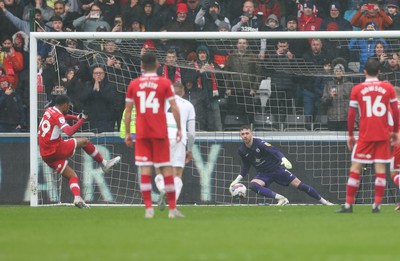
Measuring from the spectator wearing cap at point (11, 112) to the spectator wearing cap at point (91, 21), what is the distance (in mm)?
2741

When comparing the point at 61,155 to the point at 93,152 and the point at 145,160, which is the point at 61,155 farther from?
the point at 145,160

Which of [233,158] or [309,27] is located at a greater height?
[309,27]

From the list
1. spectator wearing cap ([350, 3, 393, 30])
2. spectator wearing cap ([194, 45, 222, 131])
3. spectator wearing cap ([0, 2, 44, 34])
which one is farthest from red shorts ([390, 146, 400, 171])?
spectator wearing cap ([0, 2, 44, 34])

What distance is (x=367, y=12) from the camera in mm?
24531

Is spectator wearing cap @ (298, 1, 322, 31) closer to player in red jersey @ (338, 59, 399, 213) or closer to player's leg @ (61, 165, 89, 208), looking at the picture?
player's leg @ (61, 165, 89, 208)

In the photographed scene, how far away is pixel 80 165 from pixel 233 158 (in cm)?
312

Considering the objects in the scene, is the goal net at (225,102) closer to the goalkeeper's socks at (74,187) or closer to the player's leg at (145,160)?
the goalkeeper's socks at (74,187)

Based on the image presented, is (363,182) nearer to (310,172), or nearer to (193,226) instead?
(310,172)

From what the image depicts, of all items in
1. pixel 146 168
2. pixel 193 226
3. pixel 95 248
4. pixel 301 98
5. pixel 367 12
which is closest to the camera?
pixel 95 248

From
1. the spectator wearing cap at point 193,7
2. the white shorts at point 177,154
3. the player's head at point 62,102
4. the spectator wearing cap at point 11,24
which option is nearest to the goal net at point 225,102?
the player's head at point 62,102

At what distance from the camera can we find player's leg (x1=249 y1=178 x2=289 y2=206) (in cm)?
2144

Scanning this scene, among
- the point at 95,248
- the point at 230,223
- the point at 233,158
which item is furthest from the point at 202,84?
the point at 95,248

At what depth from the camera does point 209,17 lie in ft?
82.9

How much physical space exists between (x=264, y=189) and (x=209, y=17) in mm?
5403
